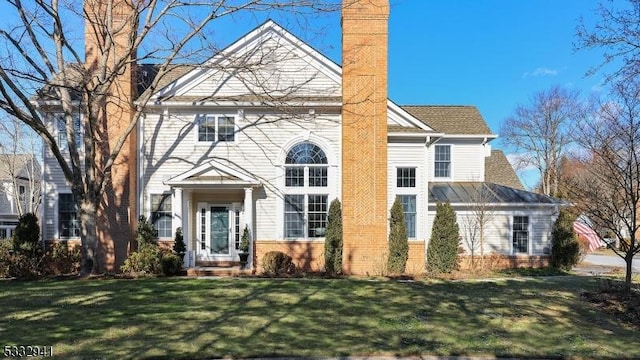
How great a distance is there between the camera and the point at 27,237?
583 inches

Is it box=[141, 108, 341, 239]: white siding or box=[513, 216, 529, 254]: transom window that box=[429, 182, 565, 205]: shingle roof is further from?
box=[141, 108, 341, 239]: white siding

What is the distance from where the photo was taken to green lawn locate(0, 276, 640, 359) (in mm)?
6301

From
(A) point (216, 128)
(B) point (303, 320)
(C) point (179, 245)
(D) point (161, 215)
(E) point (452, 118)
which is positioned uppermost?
(E) point (452, 118)

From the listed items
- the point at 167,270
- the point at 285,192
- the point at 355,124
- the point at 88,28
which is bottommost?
the point at 167,270

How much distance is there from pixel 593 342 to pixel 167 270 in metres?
11.7

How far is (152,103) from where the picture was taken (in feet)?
52.1

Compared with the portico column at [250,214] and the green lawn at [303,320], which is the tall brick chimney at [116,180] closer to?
the green lawn at [303,320]

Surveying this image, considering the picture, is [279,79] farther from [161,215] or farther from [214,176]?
[161,215]

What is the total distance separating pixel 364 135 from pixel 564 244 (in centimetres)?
972

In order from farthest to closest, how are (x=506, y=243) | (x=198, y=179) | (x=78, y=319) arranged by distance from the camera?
(x=506, y=243) → (x=198, y=179) → (x=78, y=319)

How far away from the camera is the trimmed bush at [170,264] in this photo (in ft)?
47.3

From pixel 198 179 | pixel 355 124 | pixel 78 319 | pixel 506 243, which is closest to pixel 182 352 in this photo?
pixel 78 319

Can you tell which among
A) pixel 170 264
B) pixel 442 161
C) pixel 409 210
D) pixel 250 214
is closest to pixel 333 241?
pixel 250 214

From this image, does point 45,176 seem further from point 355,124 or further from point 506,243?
point 506,243
